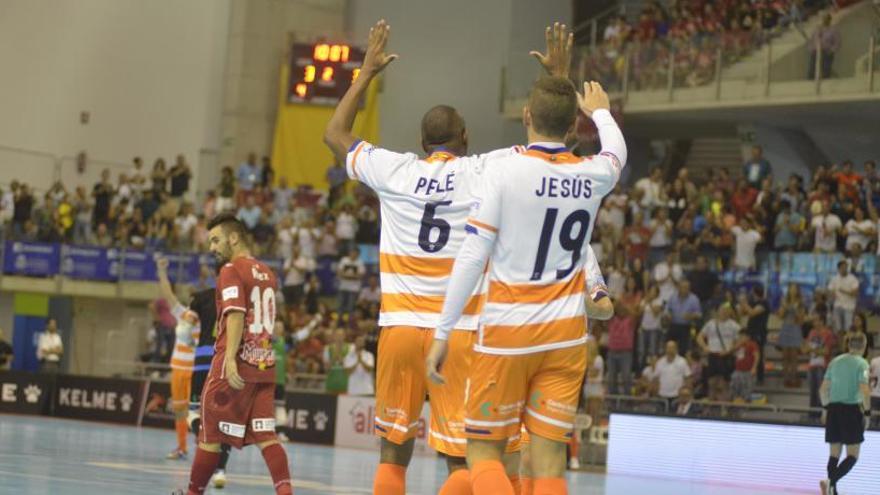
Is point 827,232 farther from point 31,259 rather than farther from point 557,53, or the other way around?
point 557,53

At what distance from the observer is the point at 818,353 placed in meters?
24.1

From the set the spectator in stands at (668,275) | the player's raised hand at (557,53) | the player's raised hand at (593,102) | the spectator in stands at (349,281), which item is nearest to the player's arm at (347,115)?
the player's raised hand at (557,53)

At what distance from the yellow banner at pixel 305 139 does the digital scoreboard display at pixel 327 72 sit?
383 cm

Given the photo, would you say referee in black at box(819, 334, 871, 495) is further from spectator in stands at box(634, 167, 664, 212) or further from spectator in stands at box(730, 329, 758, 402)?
spectator in stands at box(634, 167, 664, 212)

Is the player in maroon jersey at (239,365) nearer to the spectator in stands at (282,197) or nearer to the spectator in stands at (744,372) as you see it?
the spectator in stands at (744,372)

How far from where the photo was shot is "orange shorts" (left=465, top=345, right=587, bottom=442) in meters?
6.82

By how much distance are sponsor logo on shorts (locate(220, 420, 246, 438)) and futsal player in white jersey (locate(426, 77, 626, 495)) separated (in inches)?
150

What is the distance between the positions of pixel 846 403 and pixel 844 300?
7.74m

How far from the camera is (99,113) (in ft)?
126

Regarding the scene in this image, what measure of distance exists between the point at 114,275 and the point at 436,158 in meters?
26.9

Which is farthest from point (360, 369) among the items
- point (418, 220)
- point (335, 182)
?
point (418, 220)

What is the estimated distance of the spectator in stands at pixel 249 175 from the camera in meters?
36.1

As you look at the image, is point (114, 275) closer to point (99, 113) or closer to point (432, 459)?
point (99, 113)

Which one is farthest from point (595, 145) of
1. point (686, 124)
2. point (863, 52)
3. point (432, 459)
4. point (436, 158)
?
point (436, 158)
